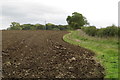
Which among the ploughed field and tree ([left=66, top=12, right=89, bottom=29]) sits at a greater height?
tree ([left=66, top=12, right=89, bottom=29])

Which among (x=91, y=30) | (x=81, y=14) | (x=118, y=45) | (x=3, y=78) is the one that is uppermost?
(x=81, y=14)

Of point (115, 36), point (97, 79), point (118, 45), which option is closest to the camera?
point (97, 79)

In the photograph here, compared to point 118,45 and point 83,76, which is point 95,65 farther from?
point 118,45

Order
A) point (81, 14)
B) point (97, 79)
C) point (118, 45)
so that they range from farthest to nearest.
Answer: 1. point (81, 14)
2. point (118, 45)
3. point (97, 79)

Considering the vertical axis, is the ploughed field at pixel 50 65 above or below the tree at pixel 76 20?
below

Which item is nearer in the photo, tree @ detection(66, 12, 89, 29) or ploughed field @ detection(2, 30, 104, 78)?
ploughed field @ detection(2, 30, 104, 78)

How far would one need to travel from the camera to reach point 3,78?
24.4ft

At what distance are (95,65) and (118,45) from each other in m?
5.64

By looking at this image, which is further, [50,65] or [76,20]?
[76,20]

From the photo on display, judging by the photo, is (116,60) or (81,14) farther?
(81,14)

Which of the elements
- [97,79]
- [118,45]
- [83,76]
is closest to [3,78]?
[83,76]

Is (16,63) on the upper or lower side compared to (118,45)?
lower

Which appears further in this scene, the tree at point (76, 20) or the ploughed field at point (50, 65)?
the tree at point (76, 20)

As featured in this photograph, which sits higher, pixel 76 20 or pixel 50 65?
pixel 76 20
